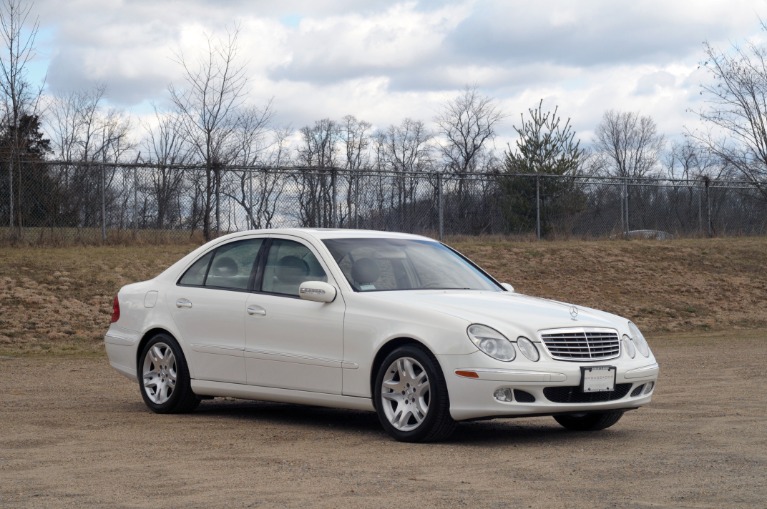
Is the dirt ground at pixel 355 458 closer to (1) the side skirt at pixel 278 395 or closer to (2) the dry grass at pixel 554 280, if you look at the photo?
(1) the side skirt at pixel 278 395

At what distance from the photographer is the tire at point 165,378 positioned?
9.98 meters

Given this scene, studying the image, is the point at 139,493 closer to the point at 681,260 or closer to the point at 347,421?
the point at 347,421

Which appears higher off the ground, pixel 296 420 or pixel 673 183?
pixel 673 183

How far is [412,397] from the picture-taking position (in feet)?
27.0

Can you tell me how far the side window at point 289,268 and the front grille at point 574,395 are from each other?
208 centimetres

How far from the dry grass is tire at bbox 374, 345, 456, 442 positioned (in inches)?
397

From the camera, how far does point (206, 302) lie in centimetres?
987

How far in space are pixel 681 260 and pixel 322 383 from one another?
68.1ft

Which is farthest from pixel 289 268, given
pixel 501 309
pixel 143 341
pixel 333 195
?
pixel 333 195

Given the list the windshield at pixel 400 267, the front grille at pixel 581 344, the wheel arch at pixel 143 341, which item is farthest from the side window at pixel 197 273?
the front grille at pixel 581 344

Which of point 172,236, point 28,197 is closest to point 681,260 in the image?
point 172,236

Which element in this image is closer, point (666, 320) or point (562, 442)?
point (562, 442)

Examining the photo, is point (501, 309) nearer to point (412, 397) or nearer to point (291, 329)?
point (412, 397)

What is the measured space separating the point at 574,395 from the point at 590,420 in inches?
37.5
